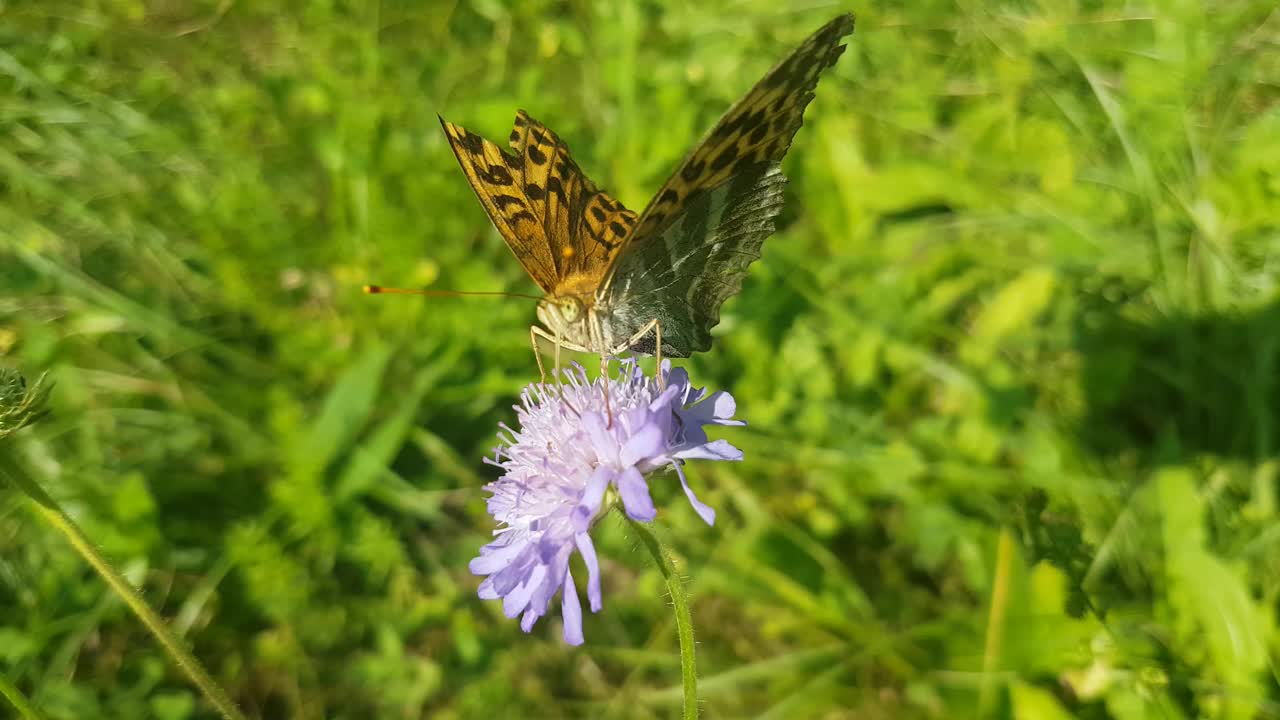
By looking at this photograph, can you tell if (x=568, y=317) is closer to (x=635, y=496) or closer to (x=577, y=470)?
(x=577, y=470)

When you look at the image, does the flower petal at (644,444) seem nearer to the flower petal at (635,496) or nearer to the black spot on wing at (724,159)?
the flower petal at (635,496)

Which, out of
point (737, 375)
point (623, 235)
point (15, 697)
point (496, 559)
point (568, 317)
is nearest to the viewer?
point (15, 697)

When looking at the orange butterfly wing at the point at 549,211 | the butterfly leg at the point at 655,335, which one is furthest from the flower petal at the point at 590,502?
the orange butterfly wing at the point at 549,211

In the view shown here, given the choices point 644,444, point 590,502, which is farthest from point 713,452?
point 590,502

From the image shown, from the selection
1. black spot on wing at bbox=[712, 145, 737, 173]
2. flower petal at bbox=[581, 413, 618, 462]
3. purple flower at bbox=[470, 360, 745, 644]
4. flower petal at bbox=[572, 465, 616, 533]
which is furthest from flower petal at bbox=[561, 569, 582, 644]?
black spot on wing at bbox=[712, 145, 737, 173]

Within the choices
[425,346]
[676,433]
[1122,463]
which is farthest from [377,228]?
[1122,463]

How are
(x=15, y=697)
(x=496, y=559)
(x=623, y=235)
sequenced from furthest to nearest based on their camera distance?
(x=623, y=235) < (x=496, y=559) < (x=15, y=697)
